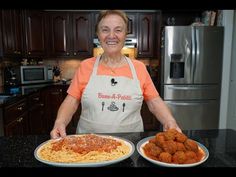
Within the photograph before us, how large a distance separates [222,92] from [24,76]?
3091 millimetres

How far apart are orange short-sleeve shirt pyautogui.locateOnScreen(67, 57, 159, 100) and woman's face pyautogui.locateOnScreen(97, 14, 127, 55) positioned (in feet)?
0.61

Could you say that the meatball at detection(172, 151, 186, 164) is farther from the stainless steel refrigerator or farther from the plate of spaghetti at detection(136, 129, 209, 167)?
the stainless steel refrigerator

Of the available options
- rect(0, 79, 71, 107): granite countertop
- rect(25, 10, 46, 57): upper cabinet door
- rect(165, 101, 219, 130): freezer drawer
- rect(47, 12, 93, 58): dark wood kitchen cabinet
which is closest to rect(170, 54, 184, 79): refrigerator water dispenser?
rect(165, 101, 219, 130): freezer drawer

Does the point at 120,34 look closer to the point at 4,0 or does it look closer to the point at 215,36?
the point at 4,0

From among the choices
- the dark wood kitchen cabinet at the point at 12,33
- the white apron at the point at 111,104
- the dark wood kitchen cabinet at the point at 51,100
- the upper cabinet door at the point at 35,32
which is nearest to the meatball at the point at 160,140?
the white apron at the point at 111,104

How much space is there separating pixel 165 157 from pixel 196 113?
294 centimetres

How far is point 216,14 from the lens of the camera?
3508mm

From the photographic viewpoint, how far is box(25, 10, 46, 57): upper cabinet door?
3873mm

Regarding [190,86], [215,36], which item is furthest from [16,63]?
[215,36]

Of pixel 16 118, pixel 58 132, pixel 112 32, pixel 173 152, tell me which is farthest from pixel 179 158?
pixel 16 118

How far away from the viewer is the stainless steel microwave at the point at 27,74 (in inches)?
142

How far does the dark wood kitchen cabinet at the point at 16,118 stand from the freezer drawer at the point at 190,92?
1988 mm

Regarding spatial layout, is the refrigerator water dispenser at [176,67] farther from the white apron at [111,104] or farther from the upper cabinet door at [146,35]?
the white apron at [111,104]

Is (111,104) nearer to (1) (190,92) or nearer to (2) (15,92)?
(2) (15,92)
